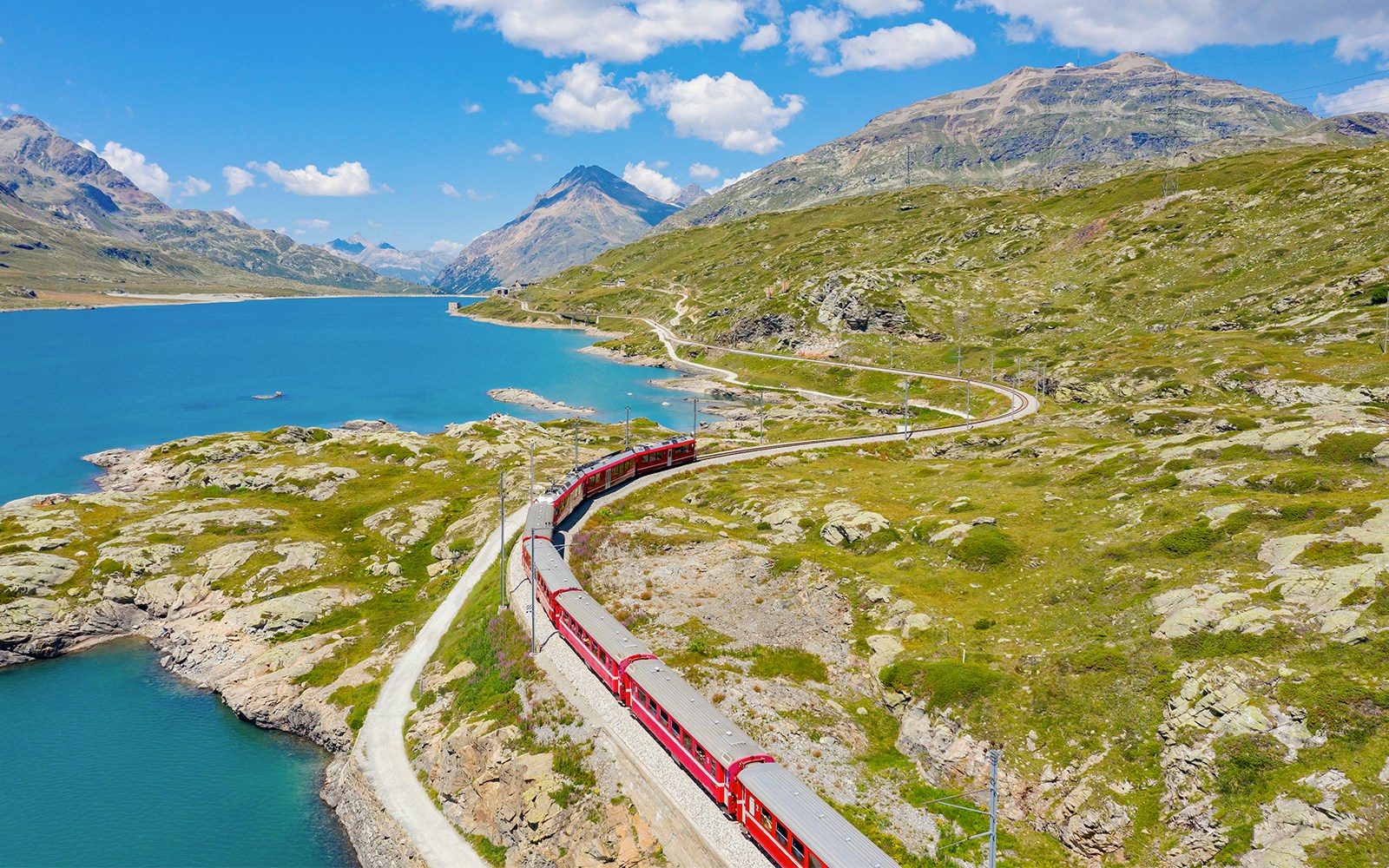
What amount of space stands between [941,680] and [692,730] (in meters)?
17.0

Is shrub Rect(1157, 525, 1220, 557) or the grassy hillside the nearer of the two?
the grassy hillside

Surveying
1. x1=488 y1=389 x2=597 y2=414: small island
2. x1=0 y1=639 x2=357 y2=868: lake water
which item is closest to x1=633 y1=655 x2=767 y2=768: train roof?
Result: x1=0 y1=639 x2=357 y2=868: lake water

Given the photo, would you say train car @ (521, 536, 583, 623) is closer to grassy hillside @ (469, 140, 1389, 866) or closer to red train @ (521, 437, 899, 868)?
red train @ (521, 437, 899, 868)

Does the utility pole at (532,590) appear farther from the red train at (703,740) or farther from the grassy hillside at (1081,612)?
the grassy hillside at (1081,612)

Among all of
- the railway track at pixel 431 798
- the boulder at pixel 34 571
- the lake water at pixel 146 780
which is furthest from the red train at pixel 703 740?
the boulder at pixel 34 571

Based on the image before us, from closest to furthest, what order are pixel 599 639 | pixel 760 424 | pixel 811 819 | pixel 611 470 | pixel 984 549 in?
1. pixel 811 819
2. pixel 599 639
3. pixel 984 549
4. pixel 611 470
5. pixel 760 424

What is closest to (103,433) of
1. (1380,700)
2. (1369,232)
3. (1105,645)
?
(1105,645)

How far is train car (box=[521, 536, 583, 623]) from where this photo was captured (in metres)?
53.2

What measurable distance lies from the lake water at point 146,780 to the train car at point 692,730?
24.6 m

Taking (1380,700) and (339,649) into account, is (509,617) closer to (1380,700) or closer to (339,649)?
(339,649)

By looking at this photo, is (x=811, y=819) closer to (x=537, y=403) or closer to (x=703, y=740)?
(x=703, y=740)

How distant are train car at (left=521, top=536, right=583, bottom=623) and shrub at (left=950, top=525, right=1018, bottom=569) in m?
32.5

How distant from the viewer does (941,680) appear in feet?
139

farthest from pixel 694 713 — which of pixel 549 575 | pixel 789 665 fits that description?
pixel 549 575
